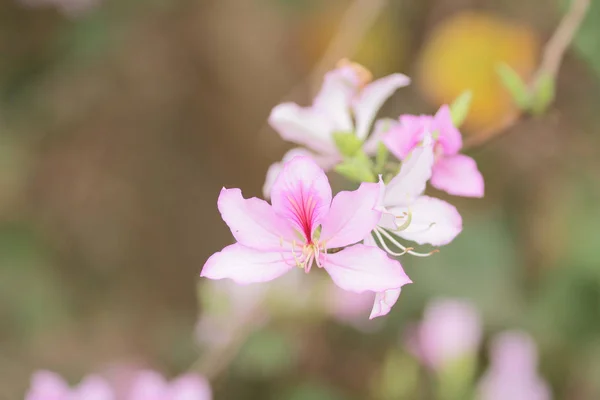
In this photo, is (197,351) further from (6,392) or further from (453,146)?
(453,146)

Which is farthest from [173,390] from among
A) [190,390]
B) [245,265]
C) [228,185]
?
[228,185]

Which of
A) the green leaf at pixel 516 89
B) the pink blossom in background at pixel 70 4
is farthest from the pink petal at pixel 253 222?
the pink blossom in background at pixel 70 4

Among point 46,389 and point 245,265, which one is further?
point 46,389

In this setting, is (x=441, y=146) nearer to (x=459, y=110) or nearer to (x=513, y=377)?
(x=459, y=110)

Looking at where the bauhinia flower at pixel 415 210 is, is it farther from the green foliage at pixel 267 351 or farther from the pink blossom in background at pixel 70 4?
the pink blossom in background at pixel 70 4

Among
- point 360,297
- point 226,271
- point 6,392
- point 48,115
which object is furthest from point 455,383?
point 48,115
